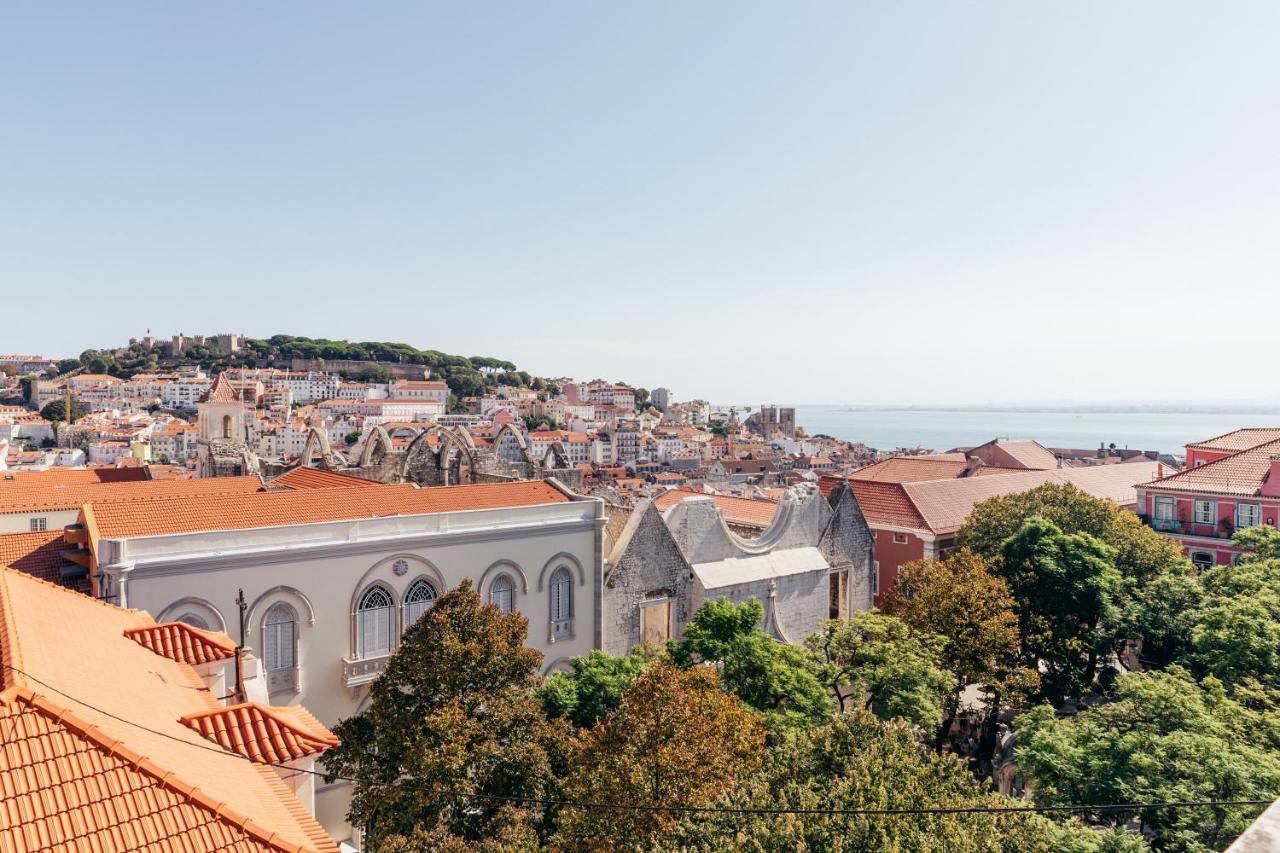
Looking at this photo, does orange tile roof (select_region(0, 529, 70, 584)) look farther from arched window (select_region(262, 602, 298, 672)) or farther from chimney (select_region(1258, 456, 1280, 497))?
chimney (select_region(1258, 456, 1280, 497))

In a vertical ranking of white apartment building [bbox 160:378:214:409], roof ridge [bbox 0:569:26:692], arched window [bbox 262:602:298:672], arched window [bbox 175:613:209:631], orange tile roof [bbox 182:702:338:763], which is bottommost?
arched window [bbox 262:602:298:672]

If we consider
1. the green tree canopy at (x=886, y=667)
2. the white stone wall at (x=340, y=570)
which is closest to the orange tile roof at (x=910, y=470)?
the green tree canopy at (x=886, y=667)

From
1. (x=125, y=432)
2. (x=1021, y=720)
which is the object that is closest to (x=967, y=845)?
(x=1021, y=720)

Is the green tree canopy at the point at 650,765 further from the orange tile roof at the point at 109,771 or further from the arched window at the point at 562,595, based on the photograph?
the arched window at the point at 562,595

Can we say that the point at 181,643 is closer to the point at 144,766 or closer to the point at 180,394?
the point at 144,766

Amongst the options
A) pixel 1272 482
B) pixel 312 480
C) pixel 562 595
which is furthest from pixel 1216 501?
pixel 312 480

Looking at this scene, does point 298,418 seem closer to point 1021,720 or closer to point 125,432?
point 125,432

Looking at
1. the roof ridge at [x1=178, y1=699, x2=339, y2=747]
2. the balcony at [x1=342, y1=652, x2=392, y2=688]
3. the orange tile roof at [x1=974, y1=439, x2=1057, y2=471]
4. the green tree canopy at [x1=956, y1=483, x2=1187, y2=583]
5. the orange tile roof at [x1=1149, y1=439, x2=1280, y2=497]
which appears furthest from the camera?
the orange tile roof at [x1=974, y1=439, x2=1057, y2=471]

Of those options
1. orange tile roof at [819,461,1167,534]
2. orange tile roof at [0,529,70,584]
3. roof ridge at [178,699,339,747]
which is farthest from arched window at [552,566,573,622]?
orange tile roof at [819,461,1167,534]
